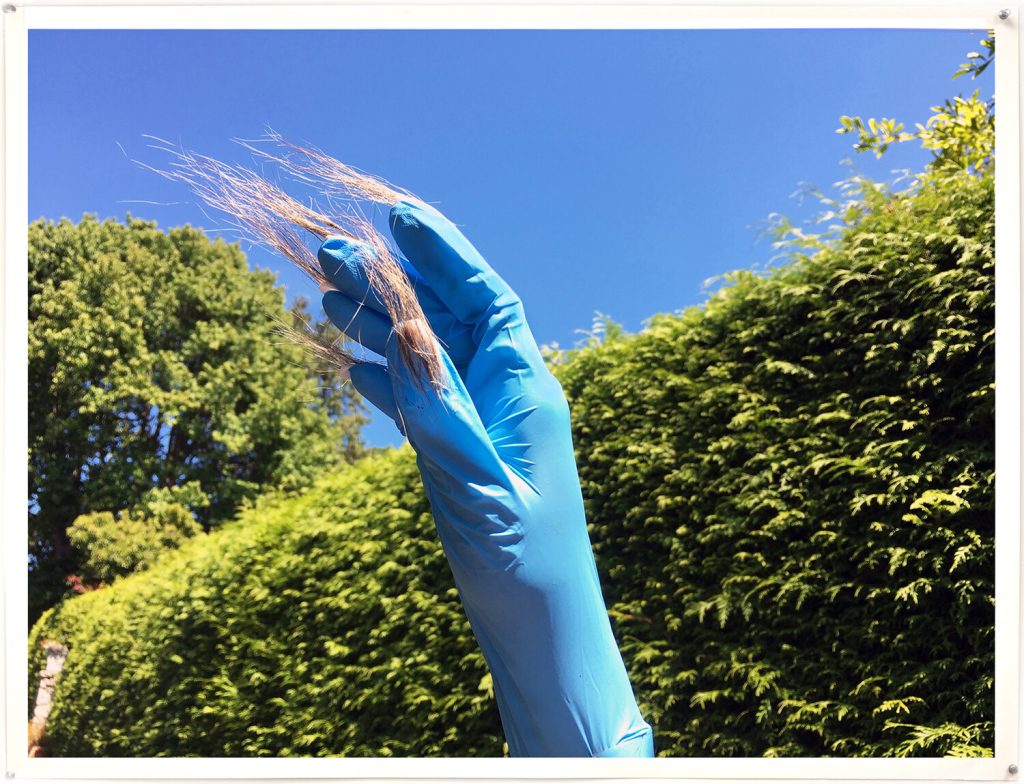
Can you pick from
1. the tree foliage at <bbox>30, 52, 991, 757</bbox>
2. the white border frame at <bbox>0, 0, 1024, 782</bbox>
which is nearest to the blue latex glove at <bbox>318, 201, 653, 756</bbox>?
the white border frame at <bbox>0, 0, 1024, 782</bbox>

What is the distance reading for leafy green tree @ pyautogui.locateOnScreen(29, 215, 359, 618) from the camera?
10117 mm

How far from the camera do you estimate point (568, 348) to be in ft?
14.9

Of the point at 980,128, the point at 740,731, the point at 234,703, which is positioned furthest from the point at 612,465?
the point at 234,703

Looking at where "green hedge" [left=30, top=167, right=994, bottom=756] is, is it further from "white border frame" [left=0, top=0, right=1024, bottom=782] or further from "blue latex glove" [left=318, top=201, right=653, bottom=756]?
"blue latex glove" [left=318, top=201, right=653, bottom=756]

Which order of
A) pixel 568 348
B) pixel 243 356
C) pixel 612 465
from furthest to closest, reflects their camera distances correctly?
1. pixel 243 356
2. pixel 568 348
3. pixel 612 465

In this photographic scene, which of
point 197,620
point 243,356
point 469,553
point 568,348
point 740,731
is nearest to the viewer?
point 469,553

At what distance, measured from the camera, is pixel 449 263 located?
5.89 ft

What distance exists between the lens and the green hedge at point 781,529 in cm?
311

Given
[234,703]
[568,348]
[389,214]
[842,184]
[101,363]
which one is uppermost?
[101,363]

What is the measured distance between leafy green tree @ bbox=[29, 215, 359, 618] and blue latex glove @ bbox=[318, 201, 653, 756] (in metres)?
8.11


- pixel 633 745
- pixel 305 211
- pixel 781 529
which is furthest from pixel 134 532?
pixel 633 745

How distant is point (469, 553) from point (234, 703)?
4.34m

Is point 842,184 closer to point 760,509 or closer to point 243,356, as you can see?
point 760,509
